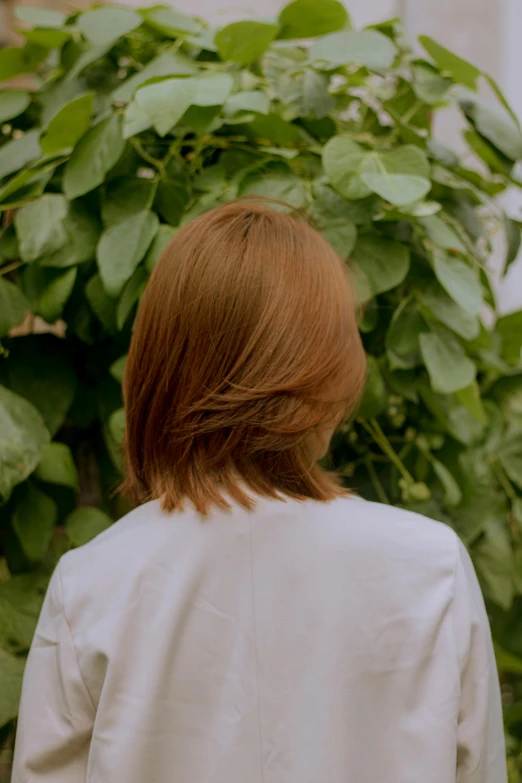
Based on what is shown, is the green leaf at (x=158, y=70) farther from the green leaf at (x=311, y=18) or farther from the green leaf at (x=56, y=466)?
the green leaf at (x=56, y=466)

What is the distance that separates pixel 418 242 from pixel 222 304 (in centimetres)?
37

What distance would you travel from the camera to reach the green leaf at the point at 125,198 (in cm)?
90

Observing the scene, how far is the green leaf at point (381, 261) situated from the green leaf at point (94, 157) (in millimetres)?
281

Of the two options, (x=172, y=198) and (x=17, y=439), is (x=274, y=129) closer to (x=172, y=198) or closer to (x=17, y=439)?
(x=172, y=198)

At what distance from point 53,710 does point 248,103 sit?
61cm

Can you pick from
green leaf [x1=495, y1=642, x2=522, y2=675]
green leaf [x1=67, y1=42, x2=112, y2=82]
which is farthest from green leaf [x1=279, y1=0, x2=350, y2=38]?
green leaf [x1=495, y1=642, x2=522, y2=675]

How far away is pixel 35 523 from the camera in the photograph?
91 centimetres

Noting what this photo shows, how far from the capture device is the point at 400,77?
1.02 meters

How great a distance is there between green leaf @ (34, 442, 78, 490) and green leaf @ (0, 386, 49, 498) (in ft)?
0.17

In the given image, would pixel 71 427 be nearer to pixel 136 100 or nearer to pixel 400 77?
pixel 136 100

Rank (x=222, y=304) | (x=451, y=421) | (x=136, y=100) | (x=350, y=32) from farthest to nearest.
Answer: (x=451, y=421), (x=350, y=32), (x=136, y=100), (x=222, y=304)

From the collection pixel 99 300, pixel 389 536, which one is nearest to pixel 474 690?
pixel 389 536

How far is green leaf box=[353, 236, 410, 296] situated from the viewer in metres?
0.89

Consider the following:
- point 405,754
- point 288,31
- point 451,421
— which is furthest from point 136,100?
point 405,754
